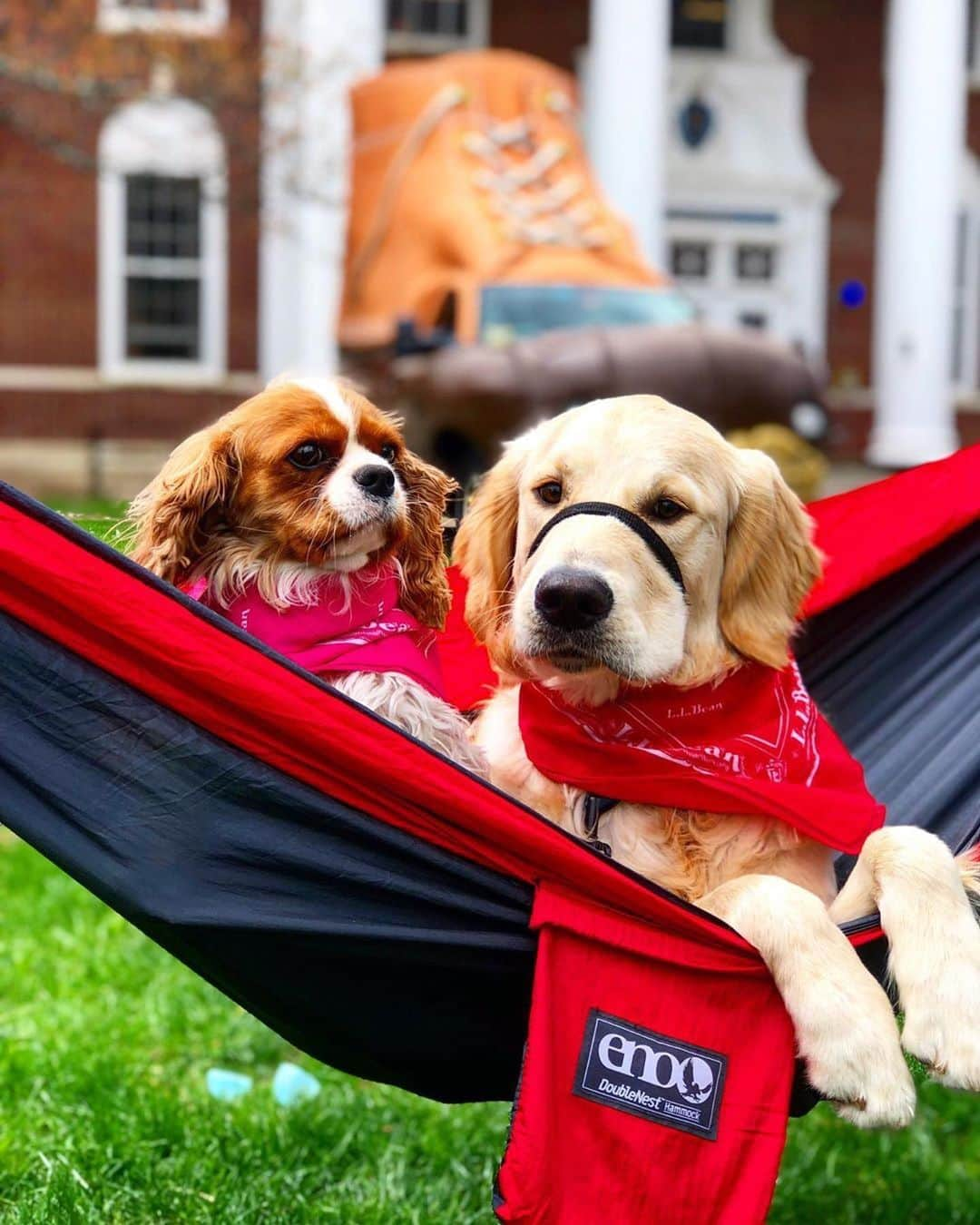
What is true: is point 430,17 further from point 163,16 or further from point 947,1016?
point 947,1016

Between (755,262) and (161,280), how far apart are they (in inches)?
305

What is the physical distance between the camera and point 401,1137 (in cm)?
360

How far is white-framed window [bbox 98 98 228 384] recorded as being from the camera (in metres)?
20.4

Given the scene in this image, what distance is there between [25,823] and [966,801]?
1.43m

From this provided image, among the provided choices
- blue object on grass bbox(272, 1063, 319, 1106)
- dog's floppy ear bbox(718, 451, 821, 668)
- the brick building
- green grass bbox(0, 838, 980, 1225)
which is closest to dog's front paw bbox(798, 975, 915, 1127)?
dog's floppy ear bbox(718, 451, 821, 668)

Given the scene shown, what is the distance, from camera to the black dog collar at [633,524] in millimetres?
2314

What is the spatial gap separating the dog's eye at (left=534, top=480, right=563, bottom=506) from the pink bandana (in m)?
0.29

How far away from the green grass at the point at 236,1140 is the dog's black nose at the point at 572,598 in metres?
0.86

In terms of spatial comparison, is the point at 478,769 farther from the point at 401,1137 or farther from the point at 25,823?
the point at 401,1137

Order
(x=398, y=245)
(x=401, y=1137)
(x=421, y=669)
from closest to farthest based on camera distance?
(x=421, y=669) → (x=401, y=1137) → (x=398, y=245)

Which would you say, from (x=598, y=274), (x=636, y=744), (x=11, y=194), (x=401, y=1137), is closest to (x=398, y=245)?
(x=598, y=274)

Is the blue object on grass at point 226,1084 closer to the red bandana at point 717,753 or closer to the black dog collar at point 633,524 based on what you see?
the red bandana at point 717,753

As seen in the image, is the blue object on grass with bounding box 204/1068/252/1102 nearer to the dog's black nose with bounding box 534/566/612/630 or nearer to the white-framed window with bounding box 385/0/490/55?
the dog's black nose with bounding box 534/566/612/630

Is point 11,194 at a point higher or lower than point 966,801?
higher
